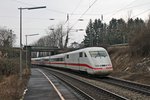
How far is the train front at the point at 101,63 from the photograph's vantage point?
3319cm

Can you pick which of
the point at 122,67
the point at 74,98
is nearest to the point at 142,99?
the point at 74,98

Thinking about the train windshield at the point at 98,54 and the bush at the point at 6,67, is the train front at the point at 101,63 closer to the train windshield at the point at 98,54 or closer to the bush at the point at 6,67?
the train windshield at the point at 98,54

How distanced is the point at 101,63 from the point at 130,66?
6.74 m

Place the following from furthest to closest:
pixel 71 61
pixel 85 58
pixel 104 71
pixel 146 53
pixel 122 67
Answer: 1. pixel 71 61
2. pixel 122 67
3. pixel 146 53
4. pixel 85 58
5. pixel 104 71

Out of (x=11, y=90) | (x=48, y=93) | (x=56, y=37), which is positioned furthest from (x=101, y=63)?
(x=56, y=37)

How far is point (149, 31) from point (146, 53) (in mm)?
2718

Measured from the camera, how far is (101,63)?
33.7m

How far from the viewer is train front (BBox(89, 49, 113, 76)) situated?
109ft

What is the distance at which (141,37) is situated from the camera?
38.6 meters

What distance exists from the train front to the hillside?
1.91 m

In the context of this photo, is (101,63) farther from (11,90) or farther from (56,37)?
(56,37)

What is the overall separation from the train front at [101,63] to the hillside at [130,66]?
1.91m

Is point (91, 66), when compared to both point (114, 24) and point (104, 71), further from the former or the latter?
point (114, 24)

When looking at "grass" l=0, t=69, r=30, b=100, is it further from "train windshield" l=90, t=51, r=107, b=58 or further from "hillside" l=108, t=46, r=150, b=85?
"train windshield" l=90, t=51, r=107, b=58
